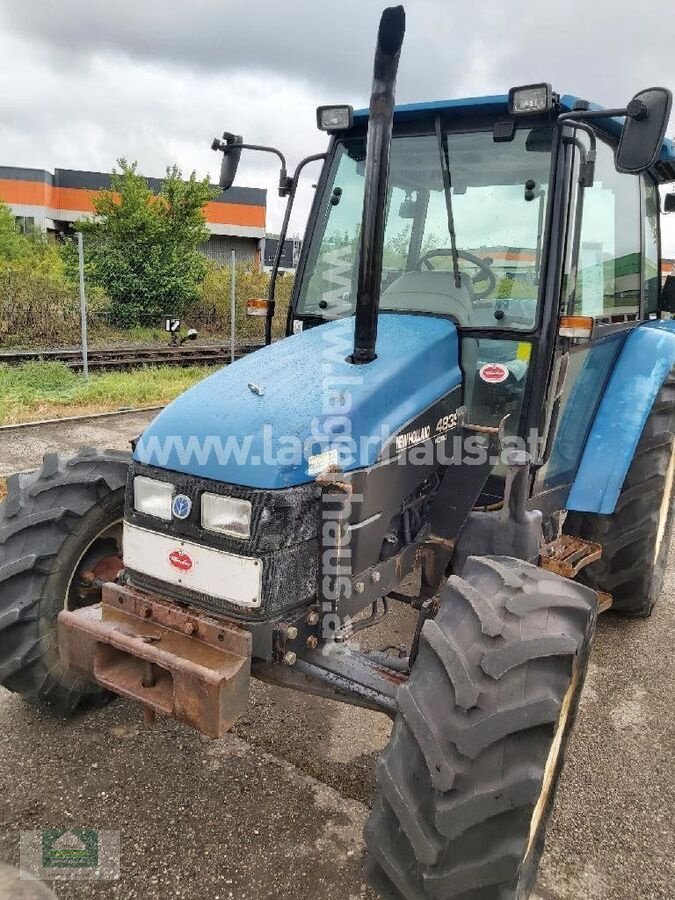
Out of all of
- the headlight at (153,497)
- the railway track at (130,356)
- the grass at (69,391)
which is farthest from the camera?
the railway track at (130,356)

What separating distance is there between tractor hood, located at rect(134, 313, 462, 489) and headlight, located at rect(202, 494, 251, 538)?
0.07 metres

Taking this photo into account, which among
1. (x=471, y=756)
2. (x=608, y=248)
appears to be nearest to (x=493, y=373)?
(x=608, y=248)

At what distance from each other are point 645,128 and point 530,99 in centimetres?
49

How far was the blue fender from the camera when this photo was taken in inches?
135

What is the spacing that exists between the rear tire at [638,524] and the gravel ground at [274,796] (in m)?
0.63

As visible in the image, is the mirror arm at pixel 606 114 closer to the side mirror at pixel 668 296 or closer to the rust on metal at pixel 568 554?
the rust on metal at pixel 568 554

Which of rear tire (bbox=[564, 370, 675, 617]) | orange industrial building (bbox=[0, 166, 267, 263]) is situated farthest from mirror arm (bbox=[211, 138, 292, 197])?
orange industrial building (bbox=[0, 166, 267, 263])

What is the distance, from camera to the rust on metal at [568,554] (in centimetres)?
348

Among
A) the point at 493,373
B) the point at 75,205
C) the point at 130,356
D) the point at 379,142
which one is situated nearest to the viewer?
the point at 379,142

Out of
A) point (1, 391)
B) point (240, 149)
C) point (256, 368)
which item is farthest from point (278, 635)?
point (1, 391)

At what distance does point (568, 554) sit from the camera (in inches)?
145

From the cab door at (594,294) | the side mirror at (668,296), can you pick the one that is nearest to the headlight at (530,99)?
the cab door at (594,294)

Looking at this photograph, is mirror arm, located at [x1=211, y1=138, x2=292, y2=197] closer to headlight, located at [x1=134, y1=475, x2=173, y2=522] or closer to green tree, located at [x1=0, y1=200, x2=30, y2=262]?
headlight, located at [x1=134, y1=475, x2=173, y2=522]

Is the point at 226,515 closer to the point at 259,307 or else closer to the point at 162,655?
the point at 162,655
